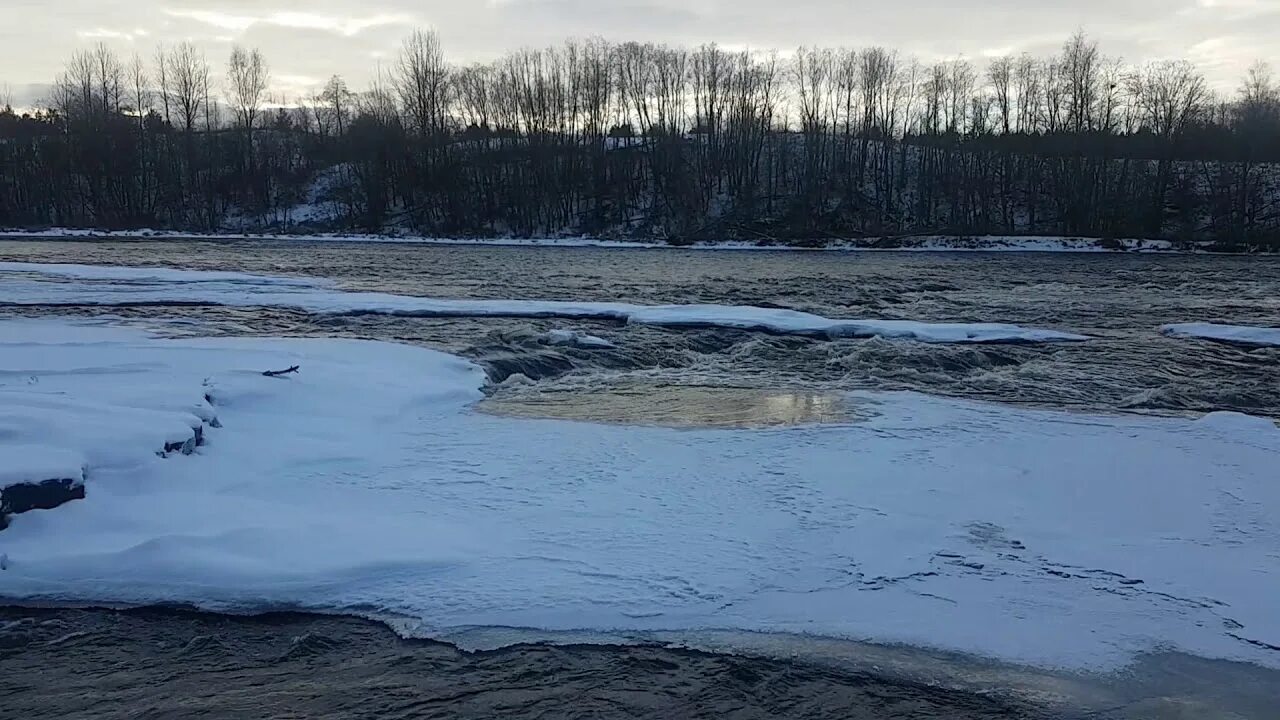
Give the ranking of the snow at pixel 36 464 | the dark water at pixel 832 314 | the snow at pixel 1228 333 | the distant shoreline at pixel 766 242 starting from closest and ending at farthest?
1. the snow at pixel 36 464
2. the dark water at pixel 832 314
3. the snow at pixel 1228 333
4. the distant shoreline at pixel 766 242

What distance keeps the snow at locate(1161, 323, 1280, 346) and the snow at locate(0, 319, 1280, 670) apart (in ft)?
23.4

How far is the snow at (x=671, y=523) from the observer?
466 cm

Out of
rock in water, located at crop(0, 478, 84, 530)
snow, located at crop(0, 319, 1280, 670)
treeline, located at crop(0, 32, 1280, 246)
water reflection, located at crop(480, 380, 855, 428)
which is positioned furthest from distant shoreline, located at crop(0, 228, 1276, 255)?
rock in water, located at crop(0, 478, 84, 530)

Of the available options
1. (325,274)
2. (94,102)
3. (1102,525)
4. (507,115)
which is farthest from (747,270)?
(94,102)

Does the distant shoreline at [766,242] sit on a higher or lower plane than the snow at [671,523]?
higher

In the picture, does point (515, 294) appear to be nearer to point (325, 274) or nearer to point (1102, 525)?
point (325, 274)

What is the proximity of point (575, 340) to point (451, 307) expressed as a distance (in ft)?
16.5

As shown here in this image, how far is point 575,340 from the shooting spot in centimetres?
1299

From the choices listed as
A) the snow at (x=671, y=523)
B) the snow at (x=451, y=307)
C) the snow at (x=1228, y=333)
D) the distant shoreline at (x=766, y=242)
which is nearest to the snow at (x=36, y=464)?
the snow at (x=671, y=523)

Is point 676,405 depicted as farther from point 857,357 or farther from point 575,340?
point 857,357

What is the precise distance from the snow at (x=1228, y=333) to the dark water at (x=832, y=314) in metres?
0.54

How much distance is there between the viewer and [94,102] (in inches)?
2731

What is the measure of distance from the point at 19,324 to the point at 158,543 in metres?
9.90

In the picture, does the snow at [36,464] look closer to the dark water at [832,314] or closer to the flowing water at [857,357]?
the flowing water at [857,357]
